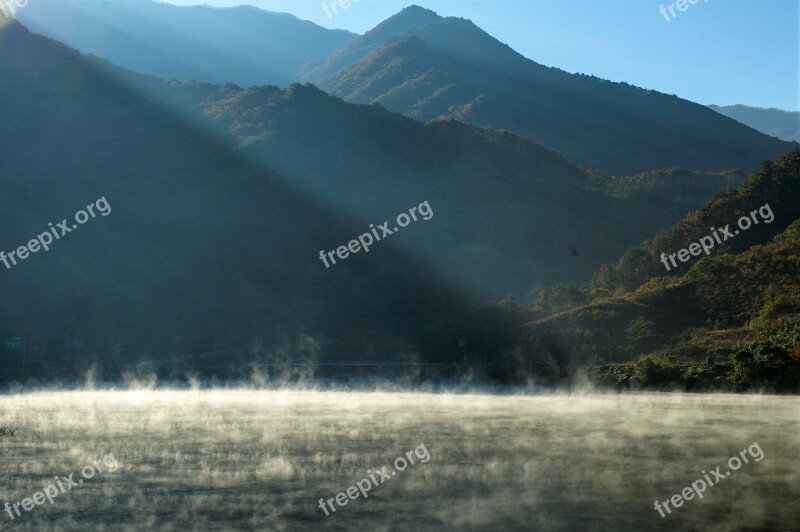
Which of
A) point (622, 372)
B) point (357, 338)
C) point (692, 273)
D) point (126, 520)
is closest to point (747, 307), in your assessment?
point (692, 273)

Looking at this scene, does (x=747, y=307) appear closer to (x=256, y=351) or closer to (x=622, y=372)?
(x=622, y=372)

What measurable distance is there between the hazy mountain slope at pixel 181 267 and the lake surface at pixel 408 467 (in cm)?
6946

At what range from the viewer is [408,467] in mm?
27719

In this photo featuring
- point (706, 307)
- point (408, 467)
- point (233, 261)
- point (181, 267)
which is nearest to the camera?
point (408, 467)

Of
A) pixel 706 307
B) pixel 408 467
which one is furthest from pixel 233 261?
pixel 408 467

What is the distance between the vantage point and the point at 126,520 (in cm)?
2047

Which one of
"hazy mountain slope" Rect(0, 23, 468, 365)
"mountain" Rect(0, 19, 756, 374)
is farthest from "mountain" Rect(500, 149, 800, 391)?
"hazy mountain slope" Rect(0, 23, 468, 365)

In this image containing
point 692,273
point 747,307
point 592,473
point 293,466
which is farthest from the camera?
point 692,273

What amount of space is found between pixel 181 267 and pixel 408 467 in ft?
442

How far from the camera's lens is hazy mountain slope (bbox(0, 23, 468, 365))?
427 feet

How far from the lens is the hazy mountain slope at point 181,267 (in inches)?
5128

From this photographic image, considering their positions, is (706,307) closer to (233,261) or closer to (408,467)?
(408,467)

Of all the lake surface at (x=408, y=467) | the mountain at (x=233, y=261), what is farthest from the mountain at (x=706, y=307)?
the lake surface at (x=408, y=467)

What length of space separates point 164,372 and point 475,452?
7465 cm
